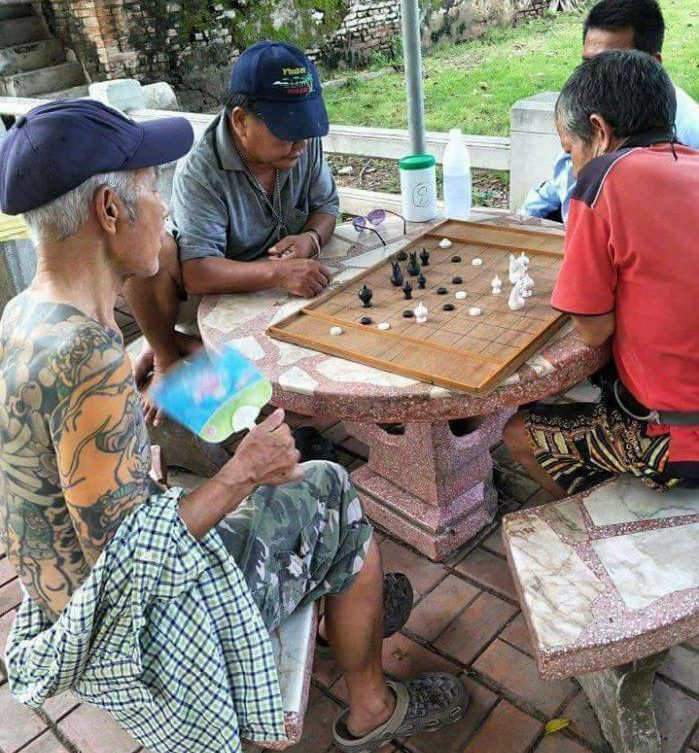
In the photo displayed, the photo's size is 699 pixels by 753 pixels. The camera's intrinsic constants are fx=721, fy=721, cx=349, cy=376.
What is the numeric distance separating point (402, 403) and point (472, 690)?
0.98 metres

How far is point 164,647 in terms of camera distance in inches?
56.4

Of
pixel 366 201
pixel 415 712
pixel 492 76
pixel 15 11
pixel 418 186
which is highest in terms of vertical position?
pixel 15 11

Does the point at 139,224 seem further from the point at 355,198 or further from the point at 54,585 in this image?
the point at 355,198

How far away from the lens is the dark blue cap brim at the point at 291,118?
2.34 metres

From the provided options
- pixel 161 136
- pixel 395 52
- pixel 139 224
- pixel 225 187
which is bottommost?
pixel 395 52

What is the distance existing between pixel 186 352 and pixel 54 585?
1.46 metres

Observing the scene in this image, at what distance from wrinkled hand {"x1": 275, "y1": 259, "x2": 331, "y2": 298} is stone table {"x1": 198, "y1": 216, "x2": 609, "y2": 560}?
0.05 meters

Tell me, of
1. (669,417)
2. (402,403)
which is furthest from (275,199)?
(669,417)

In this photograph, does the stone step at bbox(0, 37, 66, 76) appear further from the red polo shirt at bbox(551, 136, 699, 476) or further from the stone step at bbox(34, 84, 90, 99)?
the red polo shirt at bbox(551, 136, 699, 476)

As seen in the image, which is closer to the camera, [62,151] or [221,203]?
[62,151]

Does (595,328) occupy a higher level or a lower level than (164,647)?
higher

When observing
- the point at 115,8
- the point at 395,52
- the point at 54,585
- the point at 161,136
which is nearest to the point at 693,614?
the point at 54,585

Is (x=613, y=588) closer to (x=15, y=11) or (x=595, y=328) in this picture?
(x=595, y=328)

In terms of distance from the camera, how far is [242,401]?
179cm
